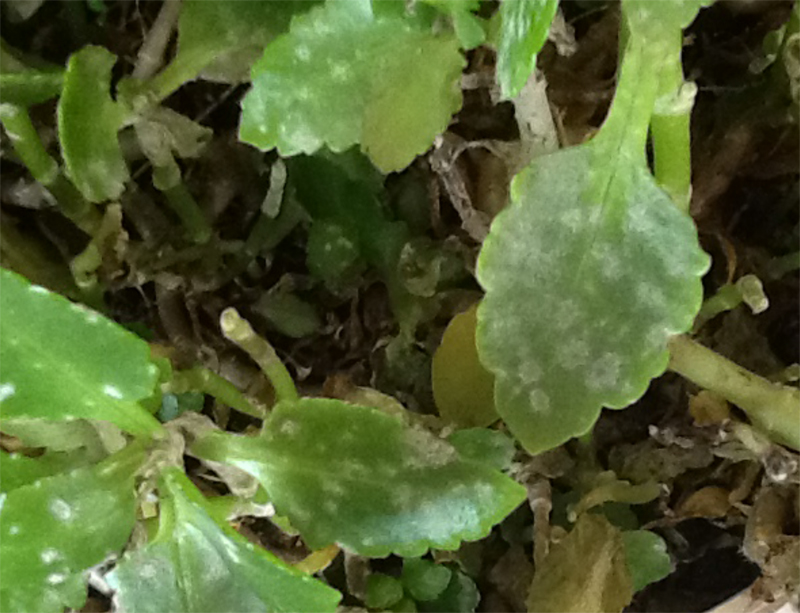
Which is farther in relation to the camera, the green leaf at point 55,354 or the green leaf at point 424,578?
the green leaf at point 424,578

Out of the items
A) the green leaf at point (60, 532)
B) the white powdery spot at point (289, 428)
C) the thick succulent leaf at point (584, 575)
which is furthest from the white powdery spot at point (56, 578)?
the thick succulent leaf at point (584, 575)

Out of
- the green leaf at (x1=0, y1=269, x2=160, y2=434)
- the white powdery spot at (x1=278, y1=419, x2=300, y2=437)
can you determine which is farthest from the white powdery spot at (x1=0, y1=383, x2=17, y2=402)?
the white powdery spot at (x1=278, y1=419, x2=300, y2=437)

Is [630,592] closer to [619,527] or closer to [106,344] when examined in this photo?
[619,527]

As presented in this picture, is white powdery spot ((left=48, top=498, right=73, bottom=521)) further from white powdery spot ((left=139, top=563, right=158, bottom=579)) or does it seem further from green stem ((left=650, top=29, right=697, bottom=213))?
green stem ((left=650, top=29, right=697, bottom=213))

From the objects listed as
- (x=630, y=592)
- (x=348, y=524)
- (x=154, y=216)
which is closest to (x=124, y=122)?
(x=154, y=216)

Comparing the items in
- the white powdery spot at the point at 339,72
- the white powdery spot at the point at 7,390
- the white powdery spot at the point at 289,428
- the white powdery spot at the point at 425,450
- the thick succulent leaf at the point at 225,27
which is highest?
the white powdery spot at the point at 339,72

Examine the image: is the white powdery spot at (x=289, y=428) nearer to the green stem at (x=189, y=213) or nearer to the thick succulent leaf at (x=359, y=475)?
the thick succulent leaf at (x=359, y=475)

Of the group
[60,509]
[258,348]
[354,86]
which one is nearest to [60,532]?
[60,509]
